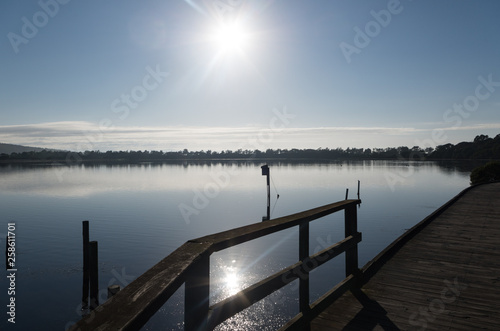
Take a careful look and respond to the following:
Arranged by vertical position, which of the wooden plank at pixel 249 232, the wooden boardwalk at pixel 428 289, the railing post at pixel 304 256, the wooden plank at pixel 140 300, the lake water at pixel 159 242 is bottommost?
the lake water at pixel 159 242

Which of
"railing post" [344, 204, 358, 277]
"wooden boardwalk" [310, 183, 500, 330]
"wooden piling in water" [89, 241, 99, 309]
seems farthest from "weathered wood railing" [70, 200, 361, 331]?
"wooden piling in water" [89, 241, 99, 309]

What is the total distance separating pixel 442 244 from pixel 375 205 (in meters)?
27.8

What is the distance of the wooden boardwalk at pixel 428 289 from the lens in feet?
14.1

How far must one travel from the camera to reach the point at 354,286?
546cm

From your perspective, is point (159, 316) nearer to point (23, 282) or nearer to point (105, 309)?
point (23, 282)

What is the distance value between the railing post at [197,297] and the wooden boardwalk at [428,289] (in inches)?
91.6

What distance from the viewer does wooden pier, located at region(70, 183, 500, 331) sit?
1826mm

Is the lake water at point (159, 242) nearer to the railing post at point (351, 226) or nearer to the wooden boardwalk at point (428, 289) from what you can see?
the wooden boardwalk at point (428, 289)

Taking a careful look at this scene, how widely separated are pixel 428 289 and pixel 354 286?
112 centimetres

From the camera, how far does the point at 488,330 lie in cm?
408

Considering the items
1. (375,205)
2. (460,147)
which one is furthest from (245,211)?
(460,147)

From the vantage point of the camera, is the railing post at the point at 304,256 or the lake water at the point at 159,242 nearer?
the railing post at the point at 304,256


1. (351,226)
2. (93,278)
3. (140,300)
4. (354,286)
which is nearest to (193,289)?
(140,300)

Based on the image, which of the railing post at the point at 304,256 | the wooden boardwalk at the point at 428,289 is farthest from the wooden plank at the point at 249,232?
the wooden boardwalk at the point at 428,289
